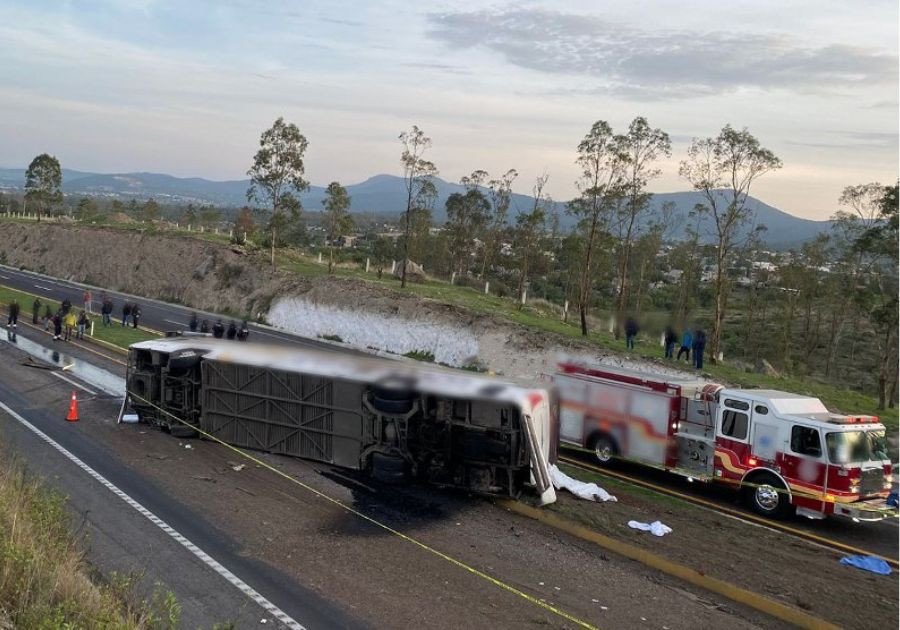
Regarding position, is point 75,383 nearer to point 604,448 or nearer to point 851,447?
point 604,448

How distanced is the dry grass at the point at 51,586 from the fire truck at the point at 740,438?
11.0 metres

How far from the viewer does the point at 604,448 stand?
715 inches

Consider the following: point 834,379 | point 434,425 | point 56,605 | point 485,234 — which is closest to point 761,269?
point 834,379

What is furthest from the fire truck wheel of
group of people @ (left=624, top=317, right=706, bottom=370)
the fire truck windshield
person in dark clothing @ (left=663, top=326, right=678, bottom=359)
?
person in dark clothing @ (left=663, top=326, right=678, bottom=359)

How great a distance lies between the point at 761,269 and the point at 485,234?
80.7 ft

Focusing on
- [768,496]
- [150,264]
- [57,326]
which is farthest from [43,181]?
[768,496]

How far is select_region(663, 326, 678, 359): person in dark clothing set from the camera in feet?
87.6

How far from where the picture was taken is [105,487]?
576 inches

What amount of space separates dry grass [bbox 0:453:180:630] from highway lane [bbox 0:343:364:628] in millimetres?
628

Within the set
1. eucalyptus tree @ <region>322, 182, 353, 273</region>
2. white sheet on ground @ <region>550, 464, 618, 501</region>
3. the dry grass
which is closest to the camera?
the dry grass

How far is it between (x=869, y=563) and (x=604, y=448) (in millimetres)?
6521

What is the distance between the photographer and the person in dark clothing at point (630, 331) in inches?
1101

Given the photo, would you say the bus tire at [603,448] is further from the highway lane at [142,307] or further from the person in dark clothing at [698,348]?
the highway lane at [142,307]

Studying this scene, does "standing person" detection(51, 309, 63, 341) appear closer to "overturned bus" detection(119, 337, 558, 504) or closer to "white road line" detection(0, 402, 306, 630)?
"white road line" detection(0, 402, 306, 630)
